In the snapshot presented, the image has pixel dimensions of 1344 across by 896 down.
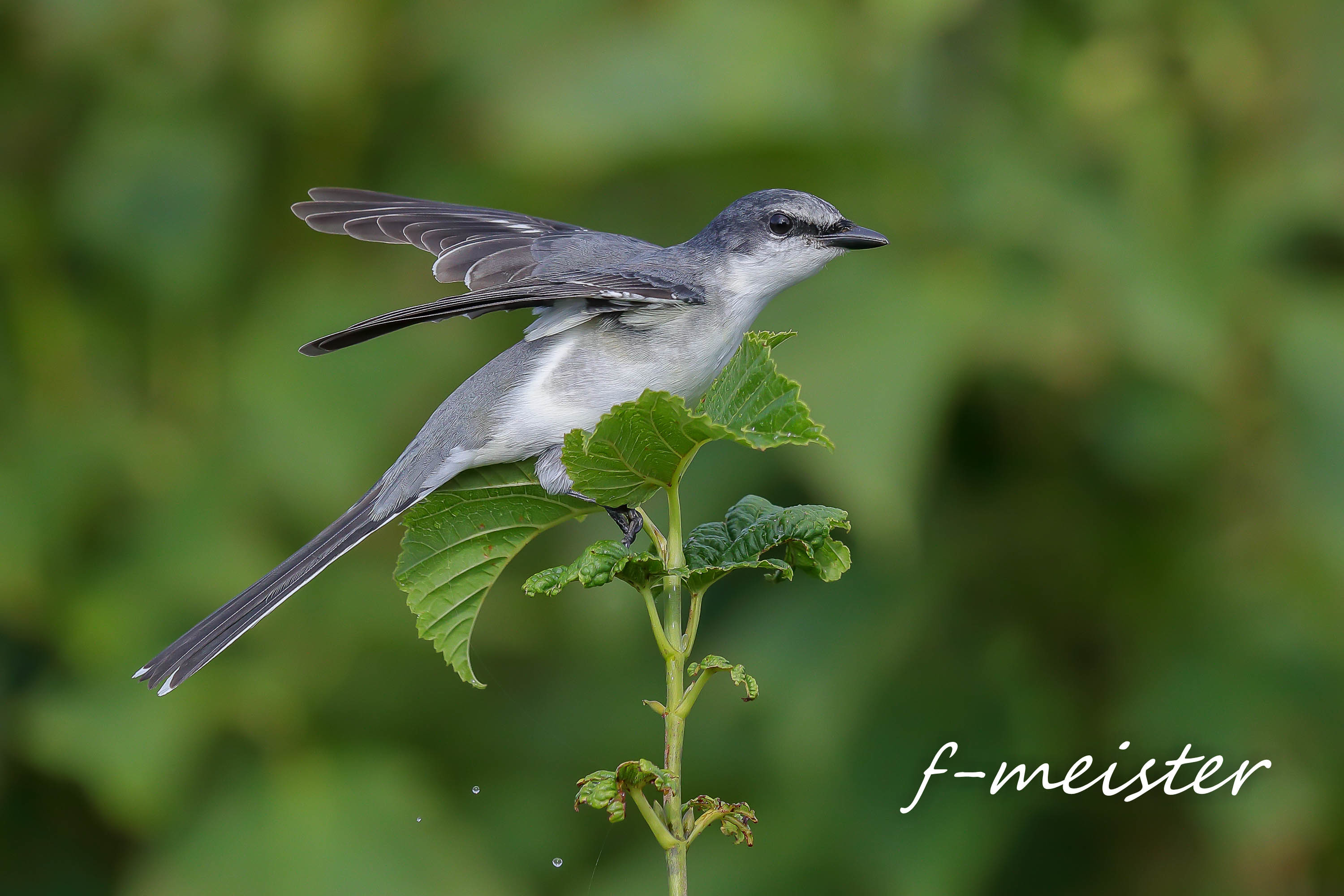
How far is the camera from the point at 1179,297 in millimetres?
3656

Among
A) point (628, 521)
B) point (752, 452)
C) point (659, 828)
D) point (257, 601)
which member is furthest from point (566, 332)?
point (752, 452)

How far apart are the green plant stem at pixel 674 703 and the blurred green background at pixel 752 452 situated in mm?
1820

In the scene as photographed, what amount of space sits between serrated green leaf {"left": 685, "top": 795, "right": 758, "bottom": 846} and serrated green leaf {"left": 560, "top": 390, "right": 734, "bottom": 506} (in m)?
0.41

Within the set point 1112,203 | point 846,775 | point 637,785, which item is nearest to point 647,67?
point 1112,203

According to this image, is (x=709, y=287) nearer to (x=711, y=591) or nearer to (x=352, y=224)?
(x=352, y=224)

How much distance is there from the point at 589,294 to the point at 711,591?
2386 mm

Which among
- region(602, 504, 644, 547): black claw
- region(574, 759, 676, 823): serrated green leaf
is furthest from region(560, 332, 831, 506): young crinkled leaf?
region(602, 504, 644, 547): black claw

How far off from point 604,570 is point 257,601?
3.38 ft

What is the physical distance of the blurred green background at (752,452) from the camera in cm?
376

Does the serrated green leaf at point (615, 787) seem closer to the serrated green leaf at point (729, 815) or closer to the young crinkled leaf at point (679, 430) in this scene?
the serrated green leaf at point (729, 815)

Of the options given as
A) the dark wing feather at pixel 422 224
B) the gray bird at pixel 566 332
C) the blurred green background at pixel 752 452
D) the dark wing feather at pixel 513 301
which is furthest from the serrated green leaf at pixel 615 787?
the blurred green background at pixel 752 452

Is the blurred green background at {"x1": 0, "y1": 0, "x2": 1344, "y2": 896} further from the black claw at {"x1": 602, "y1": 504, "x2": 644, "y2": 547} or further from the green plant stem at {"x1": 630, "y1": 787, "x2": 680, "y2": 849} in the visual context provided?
the green plant stem at {"x1": 630, "y1": 787, "x2": 680, "y2": 849}

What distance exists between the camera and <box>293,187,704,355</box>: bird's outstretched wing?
1.90m

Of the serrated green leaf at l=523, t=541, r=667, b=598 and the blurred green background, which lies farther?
the blurred green background
